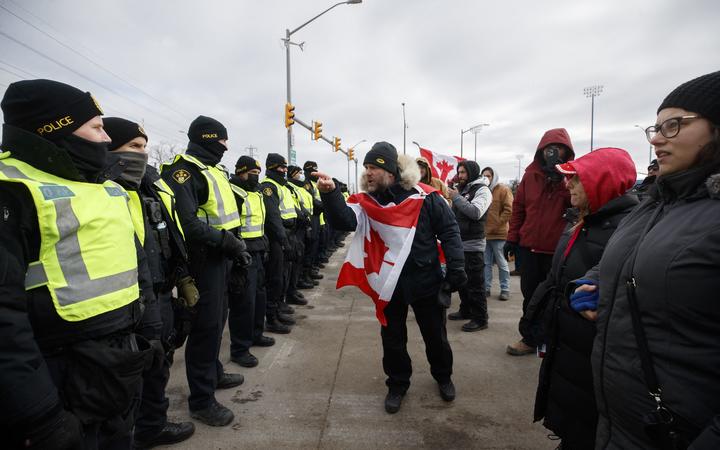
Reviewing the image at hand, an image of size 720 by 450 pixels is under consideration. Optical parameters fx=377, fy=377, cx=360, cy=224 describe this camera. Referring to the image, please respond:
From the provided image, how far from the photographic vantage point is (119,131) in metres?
2.40

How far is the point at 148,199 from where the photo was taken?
7.73 ft

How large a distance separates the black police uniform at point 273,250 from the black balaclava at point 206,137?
1716 millimetres

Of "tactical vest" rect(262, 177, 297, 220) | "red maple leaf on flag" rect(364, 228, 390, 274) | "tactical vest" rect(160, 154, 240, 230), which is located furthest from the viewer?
"tactical vest" rect(262, 177, 297, 220)

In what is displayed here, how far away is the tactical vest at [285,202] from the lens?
565cm

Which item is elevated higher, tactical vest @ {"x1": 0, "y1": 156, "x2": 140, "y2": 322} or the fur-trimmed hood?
the fur-trimmed hood

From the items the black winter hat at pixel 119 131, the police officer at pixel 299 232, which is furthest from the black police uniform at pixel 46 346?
the police officer at pixel 299 232

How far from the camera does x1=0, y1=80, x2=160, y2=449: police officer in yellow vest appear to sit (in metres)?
1.22

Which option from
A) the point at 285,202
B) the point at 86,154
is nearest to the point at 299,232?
the point at 285,202

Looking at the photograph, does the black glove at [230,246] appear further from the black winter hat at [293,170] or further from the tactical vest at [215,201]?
the black winter hat at [293,170]

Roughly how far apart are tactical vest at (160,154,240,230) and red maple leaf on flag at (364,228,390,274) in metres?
1.23

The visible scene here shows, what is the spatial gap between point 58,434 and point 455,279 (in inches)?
103

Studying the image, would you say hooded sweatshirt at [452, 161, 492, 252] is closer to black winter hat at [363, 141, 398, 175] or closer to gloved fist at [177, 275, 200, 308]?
black winter hat at [363, 141, 398, 175]

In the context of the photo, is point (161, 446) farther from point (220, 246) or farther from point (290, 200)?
point (290, 200)

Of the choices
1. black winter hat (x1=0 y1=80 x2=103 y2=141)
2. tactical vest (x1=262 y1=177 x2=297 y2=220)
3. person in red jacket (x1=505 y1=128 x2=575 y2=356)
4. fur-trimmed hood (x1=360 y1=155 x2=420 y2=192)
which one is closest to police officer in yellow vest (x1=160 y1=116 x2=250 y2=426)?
fur-trimmed hood (x1=360 y1=155 x2=420 y2=192)
